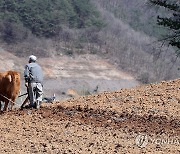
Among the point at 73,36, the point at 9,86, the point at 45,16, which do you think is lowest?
the point at 73,36

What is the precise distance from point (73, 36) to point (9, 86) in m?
69.0

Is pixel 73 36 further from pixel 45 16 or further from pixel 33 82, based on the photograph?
pixel 33 82

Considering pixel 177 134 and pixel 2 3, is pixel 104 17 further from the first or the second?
pixel 177 134

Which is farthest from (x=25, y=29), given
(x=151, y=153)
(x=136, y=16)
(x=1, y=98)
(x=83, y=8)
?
(x=151, y=153)

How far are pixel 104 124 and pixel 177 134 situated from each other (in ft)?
4.95

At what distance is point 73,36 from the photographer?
8081cm

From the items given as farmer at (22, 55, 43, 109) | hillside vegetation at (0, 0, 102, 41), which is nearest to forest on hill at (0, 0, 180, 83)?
hillside vegetation at (0, 0, 102, 41)

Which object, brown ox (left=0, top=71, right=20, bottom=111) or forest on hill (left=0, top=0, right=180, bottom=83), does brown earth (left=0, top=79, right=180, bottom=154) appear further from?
forest on hill (left=0, top=0, right=180, bottom=83)

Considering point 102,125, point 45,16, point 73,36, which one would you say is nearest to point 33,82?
point 102,125

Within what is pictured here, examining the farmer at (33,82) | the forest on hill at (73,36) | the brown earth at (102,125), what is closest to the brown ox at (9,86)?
the farmer at (33,82)

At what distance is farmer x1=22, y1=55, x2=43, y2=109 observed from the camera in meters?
11.9

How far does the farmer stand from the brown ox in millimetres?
284

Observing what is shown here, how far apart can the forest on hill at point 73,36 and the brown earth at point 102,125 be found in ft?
197

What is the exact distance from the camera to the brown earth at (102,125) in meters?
8.38
